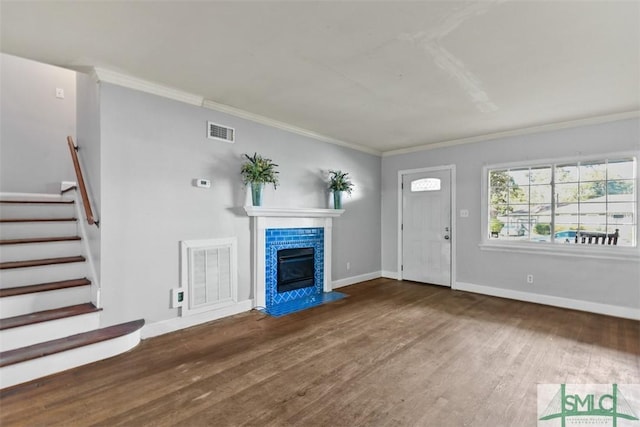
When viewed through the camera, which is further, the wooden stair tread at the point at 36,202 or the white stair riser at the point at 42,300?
the wooden stair tread at the point at 36,202

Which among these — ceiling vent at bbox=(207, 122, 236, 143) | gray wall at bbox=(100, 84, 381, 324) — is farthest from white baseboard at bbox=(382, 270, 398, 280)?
ceiling vent at bbox=(207, 122, 236, 143)

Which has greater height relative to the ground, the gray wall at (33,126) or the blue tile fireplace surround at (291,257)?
the gray wall at (33,126)

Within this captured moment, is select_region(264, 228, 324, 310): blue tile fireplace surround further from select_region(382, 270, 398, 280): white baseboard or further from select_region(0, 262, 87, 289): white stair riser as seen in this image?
select_region(0, 262, 87, 289): white stair riser

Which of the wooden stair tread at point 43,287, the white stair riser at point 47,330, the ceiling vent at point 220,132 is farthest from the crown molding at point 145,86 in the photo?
the white stair riser at point 47,330

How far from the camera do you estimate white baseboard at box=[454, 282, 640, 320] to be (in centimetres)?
385

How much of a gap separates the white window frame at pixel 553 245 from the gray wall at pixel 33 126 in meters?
6.25

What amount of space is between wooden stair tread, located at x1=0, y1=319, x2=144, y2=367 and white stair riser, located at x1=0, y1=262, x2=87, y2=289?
741 mm

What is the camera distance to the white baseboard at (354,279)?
534 cm

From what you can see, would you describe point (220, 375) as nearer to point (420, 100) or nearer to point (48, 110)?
point (420, 100)

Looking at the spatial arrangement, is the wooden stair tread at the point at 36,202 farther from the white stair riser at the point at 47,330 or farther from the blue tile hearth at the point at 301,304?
the blue tile hearth at the point at 301,304

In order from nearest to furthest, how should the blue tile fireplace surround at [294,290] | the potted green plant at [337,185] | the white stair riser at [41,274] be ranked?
the white stair riser at [41,274] < the blue tile fireplace surround at [294,290] < the potted green plant at [337,185]

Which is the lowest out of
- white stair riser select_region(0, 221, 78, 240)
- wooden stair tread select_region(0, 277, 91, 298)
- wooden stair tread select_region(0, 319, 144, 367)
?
wooden stair tread select_region(0, 319, 144, 367)

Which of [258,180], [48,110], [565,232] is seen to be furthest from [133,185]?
[565,232]

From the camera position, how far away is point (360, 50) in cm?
246
